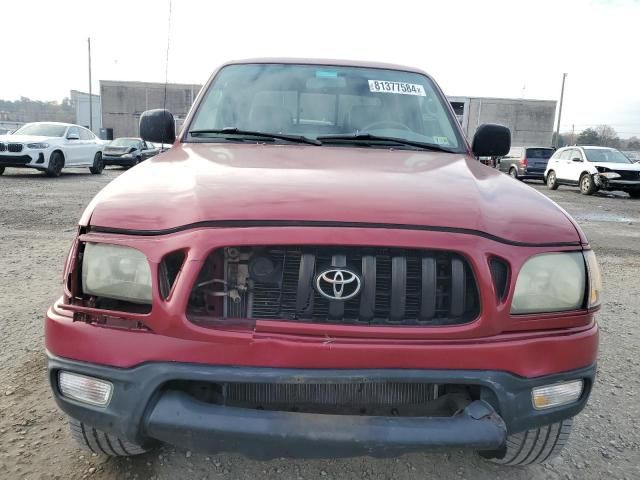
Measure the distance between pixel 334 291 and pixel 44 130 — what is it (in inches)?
611

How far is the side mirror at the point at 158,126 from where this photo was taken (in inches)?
124

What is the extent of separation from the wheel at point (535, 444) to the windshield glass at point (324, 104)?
1533 mm

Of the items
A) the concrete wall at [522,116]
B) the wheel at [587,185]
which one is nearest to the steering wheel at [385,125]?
the wheel at [587,185]

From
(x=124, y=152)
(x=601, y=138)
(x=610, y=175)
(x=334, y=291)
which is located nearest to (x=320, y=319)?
(x=334, y=291)

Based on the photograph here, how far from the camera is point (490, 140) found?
10.4 ft

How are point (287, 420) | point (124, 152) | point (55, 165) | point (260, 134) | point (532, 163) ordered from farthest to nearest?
1. point (532, 163)
2. point (124, 152)
3. point (55, 165)
4. point (260, 134)
5. point (287, 420)

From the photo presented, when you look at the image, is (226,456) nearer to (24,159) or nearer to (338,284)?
(338,284)

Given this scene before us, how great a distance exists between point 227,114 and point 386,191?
147 cm

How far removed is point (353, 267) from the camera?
160 cm

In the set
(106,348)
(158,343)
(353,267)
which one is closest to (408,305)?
(353,267)

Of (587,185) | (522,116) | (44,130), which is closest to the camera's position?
(44,130)

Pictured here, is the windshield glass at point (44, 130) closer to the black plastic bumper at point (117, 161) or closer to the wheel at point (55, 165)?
the wheel at point (55, 165)

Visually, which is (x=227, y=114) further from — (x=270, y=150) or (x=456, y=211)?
(x=456, y=211)

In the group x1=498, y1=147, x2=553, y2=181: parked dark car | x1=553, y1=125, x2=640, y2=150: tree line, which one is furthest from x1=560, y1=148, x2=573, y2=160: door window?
x1=553, y1=125, x2=640, y2=150: tree line
